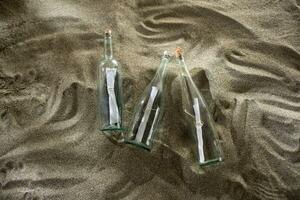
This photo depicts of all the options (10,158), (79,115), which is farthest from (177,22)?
(10,158)

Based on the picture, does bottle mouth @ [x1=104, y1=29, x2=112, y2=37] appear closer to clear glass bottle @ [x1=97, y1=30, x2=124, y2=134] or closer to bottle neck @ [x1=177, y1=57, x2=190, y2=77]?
clear glass bottle @ [x1=97, y1=30, x2=124, y2=134]

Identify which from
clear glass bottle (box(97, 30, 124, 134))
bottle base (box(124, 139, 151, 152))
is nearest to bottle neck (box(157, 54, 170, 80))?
clear glass bottle (box(97, 30, 124, 134))

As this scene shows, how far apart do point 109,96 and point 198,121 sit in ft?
1.17

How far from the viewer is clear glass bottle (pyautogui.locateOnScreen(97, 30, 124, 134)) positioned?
168cm

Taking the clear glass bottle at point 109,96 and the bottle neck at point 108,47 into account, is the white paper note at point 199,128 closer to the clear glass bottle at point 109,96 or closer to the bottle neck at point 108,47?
the clear glass bottle at point 109,96

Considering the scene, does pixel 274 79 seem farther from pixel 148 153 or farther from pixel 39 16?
pixel 39 16

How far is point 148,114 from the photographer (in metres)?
1.69

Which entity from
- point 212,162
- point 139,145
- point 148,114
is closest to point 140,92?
point 148,114

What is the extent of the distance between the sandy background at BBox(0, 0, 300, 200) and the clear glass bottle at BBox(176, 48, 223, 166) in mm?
31

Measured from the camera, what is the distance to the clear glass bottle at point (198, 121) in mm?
1666

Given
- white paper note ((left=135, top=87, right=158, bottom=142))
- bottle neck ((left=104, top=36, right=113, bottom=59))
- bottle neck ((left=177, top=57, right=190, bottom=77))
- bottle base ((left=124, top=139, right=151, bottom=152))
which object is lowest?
bottle base ((left=124, top=139, right=151, bottom=152))

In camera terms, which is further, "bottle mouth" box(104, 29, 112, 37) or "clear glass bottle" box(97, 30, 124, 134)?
A: "bottle mouth" box(104, 29, 112, 37)

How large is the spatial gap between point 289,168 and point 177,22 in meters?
0.73

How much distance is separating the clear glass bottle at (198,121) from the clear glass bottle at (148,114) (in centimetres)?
9
